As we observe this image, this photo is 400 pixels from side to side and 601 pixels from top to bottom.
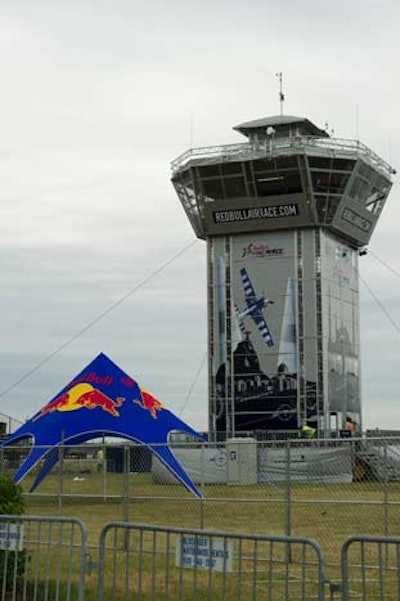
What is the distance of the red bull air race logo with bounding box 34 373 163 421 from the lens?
2958 centimetres

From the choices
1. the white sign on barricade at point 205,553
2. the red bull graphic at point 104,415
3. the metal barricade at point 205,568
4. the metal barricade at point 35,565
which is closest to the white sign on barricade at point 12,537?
the metal barricade at point 35,565

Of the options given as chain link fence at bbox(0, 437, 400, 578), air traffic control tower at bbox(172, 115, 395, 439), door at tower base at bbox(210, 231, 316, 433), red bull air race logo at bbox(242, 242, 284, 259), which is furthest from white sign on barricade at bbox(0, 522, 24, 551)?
red bull air race logo at bbox(242, 242, 284, 259)

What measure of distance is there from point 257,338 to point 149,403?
99.4 feet

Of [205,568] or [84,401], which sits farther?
[84,401]

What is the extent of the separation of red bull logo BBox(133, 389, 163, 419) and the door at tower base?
2933 cm

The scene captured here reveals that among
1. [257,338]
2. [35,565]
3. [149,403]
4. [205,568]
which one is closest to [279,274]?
[257,338]

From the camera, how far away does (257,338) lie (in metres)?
59.8

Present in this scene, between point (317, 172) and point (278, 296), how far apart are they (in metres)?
7.56

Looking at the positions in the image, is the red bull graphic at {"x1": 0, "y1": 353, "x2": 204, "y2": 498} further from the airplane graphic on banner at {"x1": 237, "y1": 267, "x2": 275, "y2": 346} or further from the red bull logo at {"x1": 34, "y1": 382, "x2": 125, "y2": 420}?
the airplane graphic on banner at {"x1": 237, "y1": 267, "x2": 275, "y2": 346}

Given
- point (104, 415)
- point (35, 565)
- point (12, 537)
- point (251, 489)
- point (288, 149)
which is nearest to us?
point (12, 537)

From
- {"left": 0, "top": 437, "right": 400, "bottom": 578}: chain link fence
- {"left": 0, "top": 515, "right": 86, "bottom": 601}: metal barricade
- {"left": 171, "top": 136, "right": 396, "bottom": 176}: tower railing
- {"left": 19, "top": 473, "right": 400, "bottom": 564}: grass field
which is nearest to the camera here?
{"left": 0, "top": 515, "right": 86, "bottom": 601}: metal barricade

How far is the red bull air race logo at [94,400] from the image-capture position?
29578mm

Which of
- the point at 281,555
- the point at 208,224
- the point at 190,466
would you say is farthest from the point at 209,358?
the point at 281,555

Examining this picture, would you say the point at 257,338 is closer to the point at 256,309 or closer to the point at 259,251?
the point at 256,309
